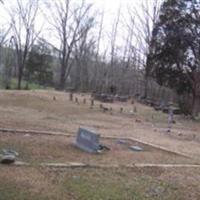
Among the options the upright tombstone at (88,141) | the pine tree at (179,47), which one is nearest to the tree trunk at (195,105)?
the pine tree at (179,47)

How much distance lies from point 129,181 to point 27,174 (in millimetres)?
1413

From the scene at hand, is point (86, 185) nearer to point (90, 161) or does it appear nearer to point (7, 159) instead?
point (7, 159)

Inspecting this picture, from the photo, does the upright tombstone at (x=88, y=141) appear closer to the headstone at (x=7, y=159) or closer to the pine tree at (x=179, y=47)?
the headstone at (x=7, y=159)

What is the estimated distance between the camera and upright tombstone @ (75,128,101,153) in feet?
28.9

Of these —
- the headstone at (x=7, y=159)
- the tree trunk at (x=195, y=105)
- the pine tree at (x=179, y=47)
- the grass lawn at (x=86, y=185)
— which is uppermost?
the pine tree at (x=179, y=47)

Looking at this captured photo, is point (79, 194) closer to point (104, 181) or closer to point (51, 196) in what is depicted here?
point (51, 196)

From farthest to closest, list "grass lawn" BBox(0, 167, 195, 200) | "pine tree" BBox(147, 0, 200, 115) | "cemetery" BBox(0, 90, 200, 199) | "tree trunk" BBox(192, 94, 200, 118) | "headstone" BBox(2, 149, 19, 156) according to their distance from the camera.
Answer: "tree trunk" BBox(192, 94, 200, 118) → "pine tree" BBox(147, 0, 200, 115) → "headstone" BBox(2, 149, 19, 156) → "cemetery" BBox(0, 90, 200, 199) → "grass lawn" BBox(0, 167, 195, 200)

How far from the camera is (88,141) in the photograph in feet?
29.4

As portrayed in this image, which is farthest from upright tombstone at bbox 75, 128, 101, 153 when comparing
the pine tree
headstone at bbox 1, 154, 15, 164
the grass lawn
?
the pine tree

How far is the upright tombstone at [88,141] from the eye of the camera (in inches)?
347

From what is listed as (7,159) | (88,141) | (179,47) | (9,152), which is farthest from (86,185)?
(179,47)

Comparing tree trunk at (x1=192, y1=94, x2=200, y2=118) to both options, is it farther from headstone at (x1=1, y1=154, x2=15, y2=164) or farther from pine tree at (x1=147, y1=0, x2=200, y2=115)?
headstone at (x1=1, y1=154, x2=15, y2=164)

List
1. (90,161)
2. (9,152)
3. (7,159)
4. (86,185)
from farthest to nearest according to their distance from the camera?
(90,161), (9,152), (7,159), (86,185)

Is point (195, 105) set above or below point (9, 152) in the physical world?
above
